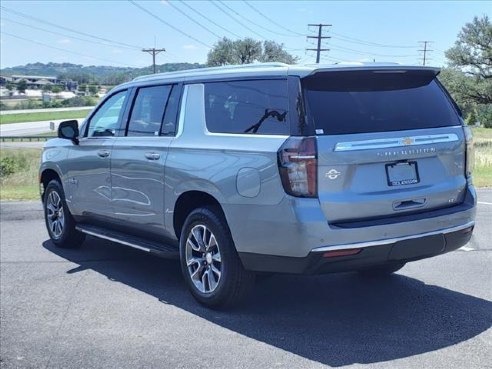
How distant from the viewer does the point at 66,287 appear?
5.92m

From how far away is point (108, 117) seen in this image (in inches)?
262

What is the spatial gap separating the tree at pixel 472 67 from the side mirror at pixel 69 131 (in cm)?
4447

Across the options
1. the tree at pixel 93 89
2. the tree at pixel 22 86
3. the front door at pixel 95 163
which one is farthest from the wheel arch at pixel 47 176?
the tree at pixel 22 86

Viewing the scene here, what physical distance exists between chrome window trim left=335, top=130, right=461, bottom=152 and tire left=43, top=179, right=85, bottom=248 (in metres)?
4.15

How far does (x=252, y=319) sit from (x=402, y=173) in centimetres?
163

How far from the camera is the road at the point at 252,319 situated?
4094mm

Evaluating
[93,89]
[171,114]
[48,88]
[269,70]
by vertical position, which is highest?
[269,70]

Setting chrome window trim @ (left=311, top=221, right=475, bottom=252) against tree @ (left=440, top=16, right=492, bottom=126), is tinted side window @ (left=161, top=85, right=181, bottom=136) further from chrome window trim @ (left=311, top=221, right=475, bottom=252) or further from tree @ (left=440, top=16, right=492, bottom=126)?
tree @ (left=440, top=16, right=492, bottom=126)

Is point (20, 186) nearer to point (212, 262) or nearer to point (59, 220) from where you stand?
point (59, 220)

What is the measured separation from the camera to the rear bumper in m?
4.27

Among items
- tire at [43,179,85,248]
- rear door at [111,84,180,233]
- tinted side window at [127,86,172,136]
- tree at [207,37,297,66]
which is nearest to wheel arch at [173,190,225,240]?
rear door at [111,84,180,233]

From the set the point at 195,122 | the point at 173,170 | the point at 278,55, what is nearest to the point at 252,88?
the point at 195,122

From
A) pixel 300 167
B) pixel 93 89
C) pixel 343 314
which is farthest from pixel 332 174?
pixel 93 89

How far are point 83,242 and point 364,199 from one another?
4.64m
